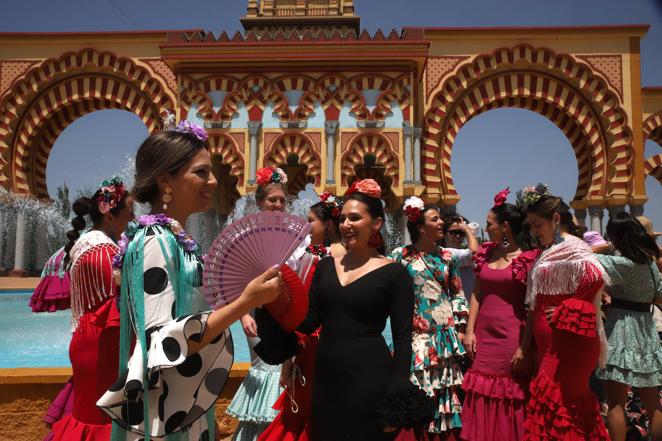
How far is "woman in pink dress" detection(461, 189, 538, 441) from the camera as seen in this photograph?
11.6 ft

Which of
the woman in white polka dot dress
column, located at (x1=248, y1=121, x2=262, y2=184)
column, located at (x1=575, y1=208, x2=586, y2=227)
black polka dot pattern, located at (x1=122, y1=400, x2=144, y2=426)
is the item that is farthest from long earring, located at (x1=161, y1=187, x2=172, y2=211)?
column, located at (x1=575, y1=208, x2=586, y2=227)

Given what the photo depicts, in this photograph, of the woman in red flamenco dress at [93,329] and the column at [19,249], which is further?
the column at [19,249]

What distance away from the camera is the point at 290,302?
2227 mm

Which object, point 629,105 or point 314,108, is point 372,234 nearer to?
point 314,108

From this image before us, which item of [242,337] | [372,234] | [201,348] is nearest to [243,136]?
[242,337]

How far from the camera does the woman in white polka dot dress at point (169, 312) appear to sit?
5.41 feet

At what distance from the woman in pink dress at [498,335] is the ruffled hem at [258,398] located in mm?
1340

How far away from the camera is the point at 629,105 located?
49.5 feet

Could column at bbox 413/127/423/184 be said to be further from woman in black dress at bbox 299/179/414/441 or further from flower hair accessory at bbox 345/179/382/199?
woman in black dress at bbox 299/179/414/441

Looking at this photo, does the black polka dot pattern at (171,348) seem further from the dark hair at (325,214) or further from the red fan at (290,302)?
the dark hair at (325,214)

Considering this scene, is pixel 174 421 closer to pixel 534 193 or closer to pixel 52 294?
pixel 52 294

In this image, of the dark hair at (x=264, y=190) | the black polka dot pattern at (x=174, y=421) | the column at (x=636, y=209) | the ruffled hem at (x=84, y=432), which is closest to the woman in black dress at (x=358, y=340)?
the black polka dot pattern at (x=174, y=421)

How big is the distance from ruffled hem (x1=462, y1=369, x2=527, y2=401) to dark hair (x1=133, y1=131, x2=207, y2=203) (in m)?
2.65

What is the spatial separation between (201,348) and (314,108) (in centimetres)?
1329
